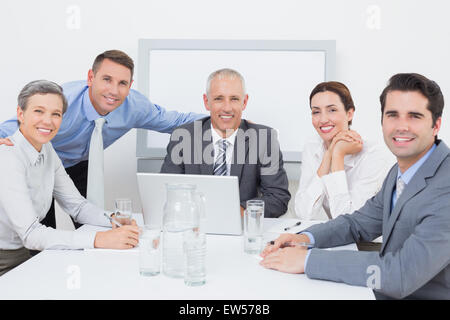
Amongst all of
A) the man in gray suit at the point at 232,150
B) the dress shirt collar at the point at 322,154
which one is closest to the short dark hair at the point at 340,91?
the dress shirt collar at the point at 322,154

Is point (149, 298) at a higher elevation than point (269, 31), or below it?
below

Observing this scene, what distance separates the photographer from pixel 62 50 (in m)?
3.38

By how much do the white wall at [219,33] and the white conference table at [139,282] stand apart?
80.2 inches

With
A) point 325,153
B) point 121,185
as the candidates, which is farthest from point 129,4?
point 325,153

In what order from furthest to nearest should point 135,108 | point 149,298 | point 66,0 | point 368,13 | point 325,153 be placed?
point 66,0, point 368,13, point 135,108, point 325,153, point 149,298

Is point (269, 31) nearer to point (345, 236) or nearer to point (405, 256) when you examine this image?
point (345, 236)

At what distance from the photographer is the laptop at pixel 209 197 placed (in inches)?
63.2

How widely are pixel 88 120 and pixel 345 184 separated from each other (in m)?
1.53

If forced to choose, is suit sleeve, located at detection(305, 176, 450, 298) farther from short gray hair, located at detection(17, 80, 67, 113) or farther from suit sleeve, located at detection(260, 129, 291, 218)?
short gray hair, located at detection(17, 80, 67, 113)

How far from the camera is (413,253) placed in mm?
A: 1191

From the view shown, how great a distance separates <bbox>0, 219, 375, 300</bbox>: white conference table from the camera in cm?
114

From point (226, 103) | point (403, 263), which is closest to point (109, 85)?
point (226, 103)

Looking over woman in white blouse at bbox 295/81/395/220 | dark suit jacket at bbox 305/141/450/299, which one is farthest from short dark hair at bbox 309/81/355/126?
dark suit jacket at bbox 305/141/450/299

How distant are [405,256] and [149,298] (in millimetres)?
668
